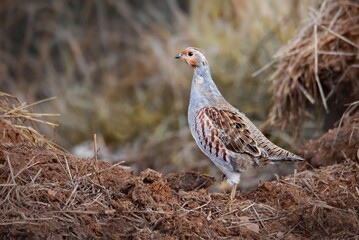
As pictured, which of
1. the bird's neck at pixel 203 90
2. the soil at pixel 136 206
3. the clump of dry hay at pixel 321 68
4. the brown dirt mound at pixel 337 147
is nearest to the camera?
the soil at pixel 136 206

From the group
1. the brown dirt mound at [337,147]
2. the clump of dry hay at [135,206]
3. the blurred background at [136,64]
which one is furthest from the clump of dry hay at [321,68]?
the clump of dry hay at [135,206]

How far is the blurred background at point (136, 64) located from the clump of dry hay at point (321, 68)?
656 mm

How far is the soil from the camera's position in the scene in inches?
185

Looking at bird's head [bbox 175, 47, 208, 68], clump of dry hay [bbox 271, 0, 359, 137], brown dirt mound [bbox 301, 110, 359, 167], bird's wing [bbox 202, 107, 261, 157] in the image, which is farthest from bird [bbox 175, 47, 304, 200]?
clump of dry hay [bbox 271, 0, 359, 137]

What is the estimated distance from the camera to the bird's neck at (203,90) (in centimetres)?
630

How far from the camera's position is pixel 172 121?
11.4m

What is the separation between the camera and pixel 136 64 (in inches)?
527

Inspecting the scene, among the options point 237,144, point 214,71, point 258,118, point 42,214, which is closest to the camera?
point 42,214

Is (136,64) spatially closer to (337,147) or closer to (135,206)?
(337,147)

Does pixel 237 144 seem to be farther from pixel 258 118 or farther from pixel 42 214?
pixel 258 118

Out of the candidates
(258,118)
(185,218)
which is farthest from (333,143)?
(258,118)

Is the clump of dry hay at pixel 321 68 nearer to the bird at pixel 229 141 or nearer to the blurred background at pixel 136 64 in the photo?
the blurred background at pixel 136 64

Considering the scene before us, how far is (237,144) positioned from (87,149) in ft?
16.7

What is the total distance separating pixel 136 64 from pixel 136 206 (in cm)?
857
